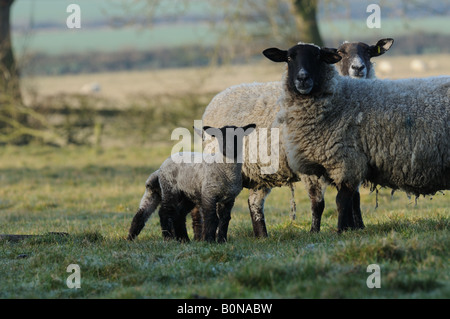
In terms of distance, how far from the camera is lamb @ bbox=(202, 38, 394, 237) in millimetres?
7660

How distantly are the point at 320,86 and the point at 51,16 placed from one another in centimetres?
6203

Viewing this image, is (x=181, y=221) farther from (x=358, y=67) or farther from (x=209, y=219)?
(x=358, y=67)

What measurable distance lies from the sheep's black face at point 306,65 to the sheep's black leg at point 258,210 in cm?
146

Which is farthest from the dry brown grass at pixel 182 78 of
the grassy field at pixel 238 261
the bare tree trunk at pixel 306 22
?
the grassy field at pixel 238 261

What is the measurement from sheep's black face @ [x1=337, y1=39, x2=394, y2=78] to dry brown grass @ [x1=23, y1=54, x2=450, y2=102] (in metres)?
6.11

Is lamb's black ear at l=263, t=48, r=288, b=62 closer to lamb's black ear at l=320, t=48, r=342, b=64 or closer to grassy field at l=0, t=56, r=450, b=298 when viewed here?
lamb's black ear at l=320, t=48, r=342, b=64

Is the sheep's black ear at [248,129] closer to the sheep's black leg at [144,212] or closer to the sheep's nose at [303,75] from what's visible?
the sheep's nose at [303,75]

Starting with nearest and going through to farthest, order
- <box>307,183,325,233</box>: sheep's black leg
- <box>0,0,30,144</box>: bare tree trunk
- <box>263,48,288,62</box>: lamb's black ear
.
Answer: <box>263,48,288,62</box>: lamb's black ear → <box>307,183,325,233</box>: sheep's black leg → <box>0,0,30,144</box>: bare tree trunk

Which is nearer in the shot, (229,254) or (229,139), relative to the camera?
(229,254)

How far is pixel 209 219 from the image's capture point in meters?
6.90

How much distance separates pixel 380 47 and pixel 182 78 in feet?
45.9

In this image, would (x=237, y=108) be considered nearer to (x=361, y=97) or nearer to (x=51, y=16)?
(x=361, y=97)
